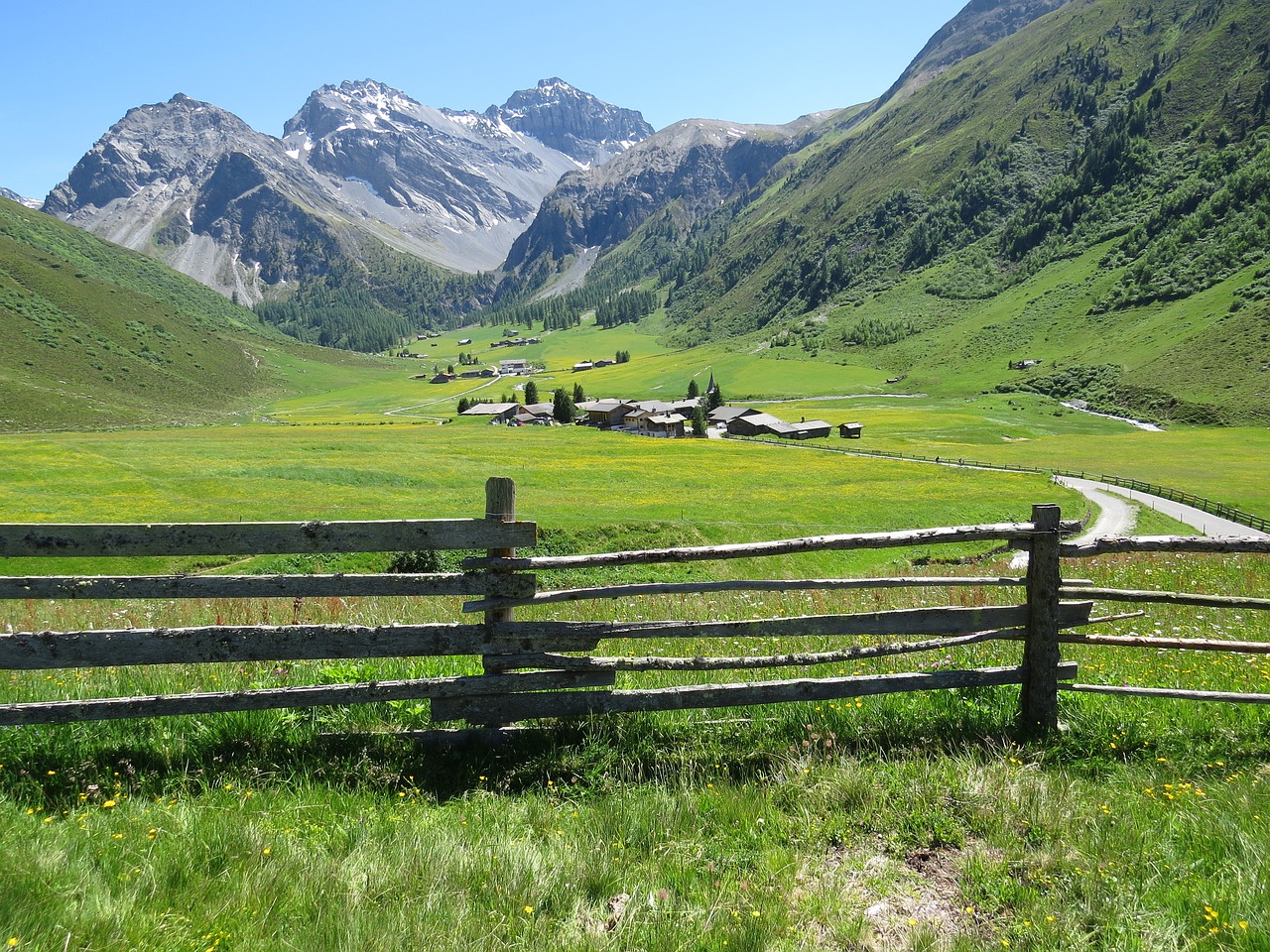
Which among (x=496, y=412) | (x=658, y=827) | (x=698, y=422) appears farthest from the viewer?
(x=496, y=412)

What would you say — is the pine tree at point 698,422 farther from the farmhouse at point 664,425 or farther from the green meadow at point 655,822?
the green meadow at point 655,822

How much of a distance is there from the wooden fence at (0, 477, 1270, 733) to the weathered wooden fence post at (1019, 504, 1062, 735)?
0.05 feet

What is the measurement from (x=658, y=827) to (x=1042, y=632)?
4807 millimetres

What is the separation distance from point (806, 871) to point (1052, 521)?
465 centimetres

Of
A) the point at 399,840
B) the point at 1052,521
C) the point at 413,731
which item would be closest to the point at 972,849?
the point at 1052,521

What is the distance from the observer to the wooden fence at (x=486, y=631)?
6340 millimetres

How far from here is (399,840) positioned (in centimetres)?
487

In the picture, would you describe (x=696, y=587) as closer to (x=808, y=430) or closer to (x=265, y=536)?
(x=265, y=536)

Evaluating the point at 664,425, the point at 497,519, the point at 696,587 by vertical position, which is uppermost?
the point at 497,519

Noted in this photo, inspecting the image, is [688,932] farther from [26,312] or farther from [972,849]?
[26,312]

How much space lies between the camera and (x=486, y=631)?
6.86 m

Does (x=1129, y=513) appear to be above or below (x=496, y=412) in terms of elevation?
below

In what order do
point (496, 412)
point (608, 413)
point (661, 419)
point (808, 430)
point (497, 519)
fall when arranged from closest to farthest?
point (497, 519), point (808, 430), point (661, 419), point (608, 413), point (496, 412)

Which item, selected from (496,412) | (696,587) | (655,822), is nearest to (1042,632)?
(696,587)
